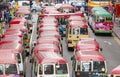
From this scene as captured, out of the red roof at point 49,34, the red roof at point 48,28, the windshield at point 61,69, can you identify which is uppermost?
the windshield at point 61,69

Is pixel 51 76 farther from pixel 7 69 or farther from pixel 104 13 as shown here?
pixel 104 13

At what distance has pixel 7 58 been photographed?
73.5 feet

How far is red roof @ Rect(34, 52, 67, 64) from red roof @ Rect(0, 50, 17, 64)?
4.11ft

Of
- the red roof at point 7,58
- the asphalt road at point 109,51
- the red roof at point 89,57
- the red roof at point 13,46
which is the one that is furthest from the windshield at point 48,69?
the asphalt road at point 109,51

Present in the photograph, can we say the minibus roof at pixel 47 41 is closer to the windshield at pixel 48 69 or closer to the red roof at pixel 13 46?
the red roof at pixel 13 46

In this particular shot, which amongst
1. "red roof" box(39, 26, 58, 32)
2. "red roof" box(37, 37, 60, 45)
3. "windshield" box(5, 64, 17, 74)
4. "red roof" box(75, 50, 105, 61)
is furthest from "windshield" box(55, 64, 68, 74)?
"red roof" box(39, 26, 58, 32)

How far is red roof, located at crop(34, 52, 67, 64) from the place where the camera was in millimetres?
22000

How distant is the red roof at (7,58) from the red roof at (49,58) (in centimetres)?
125

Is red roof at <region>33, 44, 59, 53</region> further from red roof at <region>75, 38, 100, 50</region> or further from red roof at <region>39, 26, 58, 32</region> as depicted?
red roof at <region>39, 26, 58, 32</region>

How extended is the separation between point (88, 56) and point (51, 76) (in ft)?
9.10

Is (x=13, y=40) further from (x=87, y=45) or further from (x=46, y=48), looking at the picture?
(x=87, y=45)

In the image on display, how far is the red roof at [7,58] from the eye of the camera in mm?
21973

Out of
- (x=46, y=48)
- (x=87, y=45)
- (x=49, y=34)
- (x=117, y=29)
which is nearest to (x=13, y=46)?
(x=46, y=48)

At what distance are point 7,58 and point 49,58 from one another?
2078 millimetres
